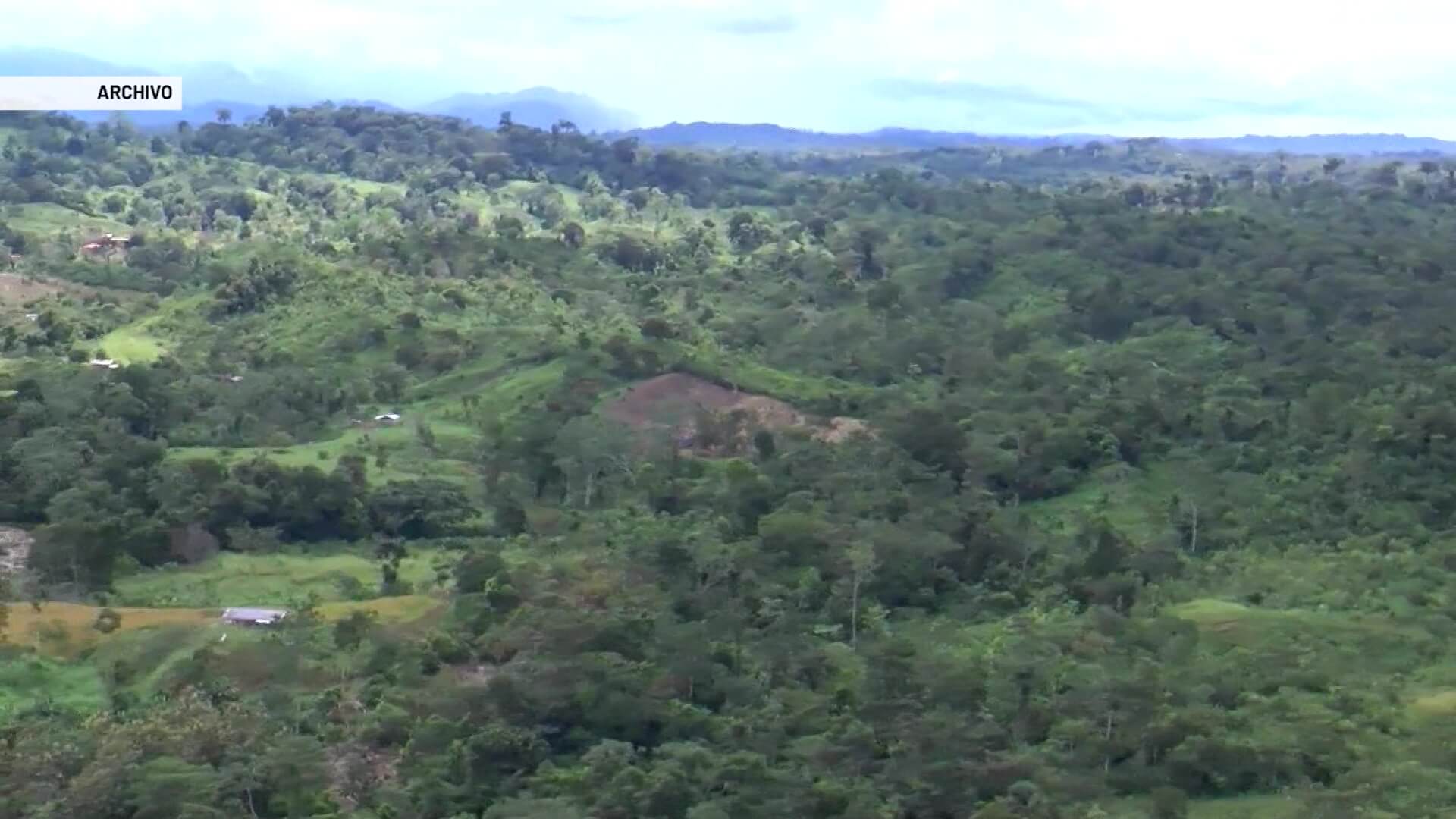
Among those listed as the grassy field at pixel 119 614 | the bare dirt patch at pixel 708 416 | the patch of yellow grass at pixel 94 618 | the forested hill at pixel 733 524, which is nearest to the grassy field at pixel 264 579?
the forested hill at pixel 733 524

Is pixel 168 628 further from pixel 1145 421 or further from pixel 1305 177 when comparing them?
pixel 1305 177

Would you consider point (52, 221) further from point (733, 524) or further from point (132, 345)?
point (733, 524)

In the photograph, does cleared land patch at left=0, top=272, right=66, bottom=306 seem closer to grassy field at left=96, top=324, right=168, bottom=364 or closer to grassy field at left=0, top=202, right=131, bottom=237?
grassy field at left=96, top=324, right=168, bottom=364

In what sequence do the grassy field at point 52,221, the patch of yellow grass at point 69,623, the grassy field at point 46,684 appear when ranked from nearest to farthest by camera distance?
the grassy field at point 46,684, the patch of yellow grass at point 69,623, the grassy field at point 52,221

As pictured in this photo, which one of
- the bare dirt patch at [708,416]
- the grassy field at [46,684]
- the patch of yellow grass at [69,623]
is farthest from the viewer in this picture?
the bare dirt patch at [708,416]

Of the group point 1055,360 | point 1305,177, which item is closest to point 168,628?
point 1055,360

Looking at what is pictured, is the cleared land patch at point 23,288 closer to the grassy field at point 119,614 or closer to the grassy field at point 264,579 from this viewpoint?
the grassy field at point 264,579
